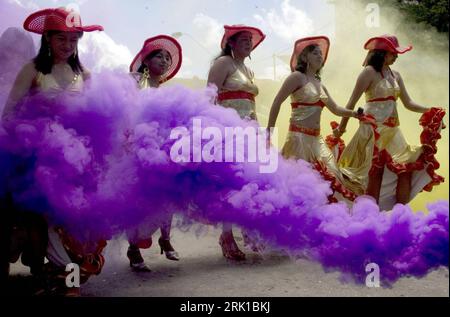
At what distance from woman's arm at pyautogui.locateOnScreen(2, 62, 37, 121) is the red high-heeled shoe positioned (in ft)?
7.11

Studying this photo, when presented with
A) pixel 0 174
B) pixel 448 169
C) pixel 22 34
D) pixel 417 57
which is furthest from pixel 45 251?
pixel 417 57

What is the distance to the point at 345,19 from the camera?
8.21 metres

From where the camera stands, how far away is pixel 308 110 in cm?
510

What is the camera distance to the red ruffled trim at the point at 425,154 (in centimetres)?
540

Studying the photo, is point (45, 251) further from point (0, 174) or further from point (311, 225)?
point (311, 225)

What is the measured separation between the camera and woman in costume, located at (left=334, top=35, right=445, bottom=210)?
215 inches

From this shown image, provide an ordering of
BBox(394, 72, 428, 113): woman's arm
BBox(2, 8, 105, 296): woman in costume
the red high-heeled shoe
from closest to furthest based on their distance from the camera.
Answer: BBox(2, 8, 105, 296): woman in costume < the red high-heeled shoe < BBox(394, 72, 428, 113): woman's arm

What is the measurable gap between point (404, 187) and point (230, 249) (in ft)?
A: 6.53

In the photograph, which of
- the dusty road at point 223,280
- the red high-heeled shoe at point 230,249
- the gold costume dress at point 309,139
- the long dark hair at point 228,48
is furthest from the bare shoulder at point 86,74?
the gold costume dress at point 309,139

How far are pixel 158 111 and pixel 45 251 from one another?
4.00 feet

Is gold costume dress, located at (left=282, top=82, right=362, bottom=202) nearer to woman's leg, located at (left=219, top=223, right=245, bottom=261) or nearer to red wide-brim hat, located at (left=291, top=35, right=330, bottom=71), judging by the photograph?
red wide-brim hat, located at (left=291, top=35, right=330, bottom=71)

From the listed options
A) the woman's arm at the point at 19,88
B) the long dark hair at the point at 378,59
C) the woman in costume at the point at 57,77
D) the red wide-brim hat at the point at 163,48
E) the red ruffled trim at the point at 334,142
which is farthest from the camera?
the red ruffled trim at the point at 334,142

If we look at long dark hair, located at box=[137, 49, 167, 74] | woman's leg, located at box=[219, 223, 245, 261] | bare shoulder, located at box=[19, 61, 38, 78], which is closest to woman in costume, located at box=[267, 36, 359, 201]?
woman's leg, located at box=[219, 223, 245, 261]

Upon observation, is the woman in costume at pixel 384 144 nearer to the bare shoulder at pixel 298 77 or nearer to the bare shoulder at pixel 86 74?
the bare shoulder at pixel 298 77
